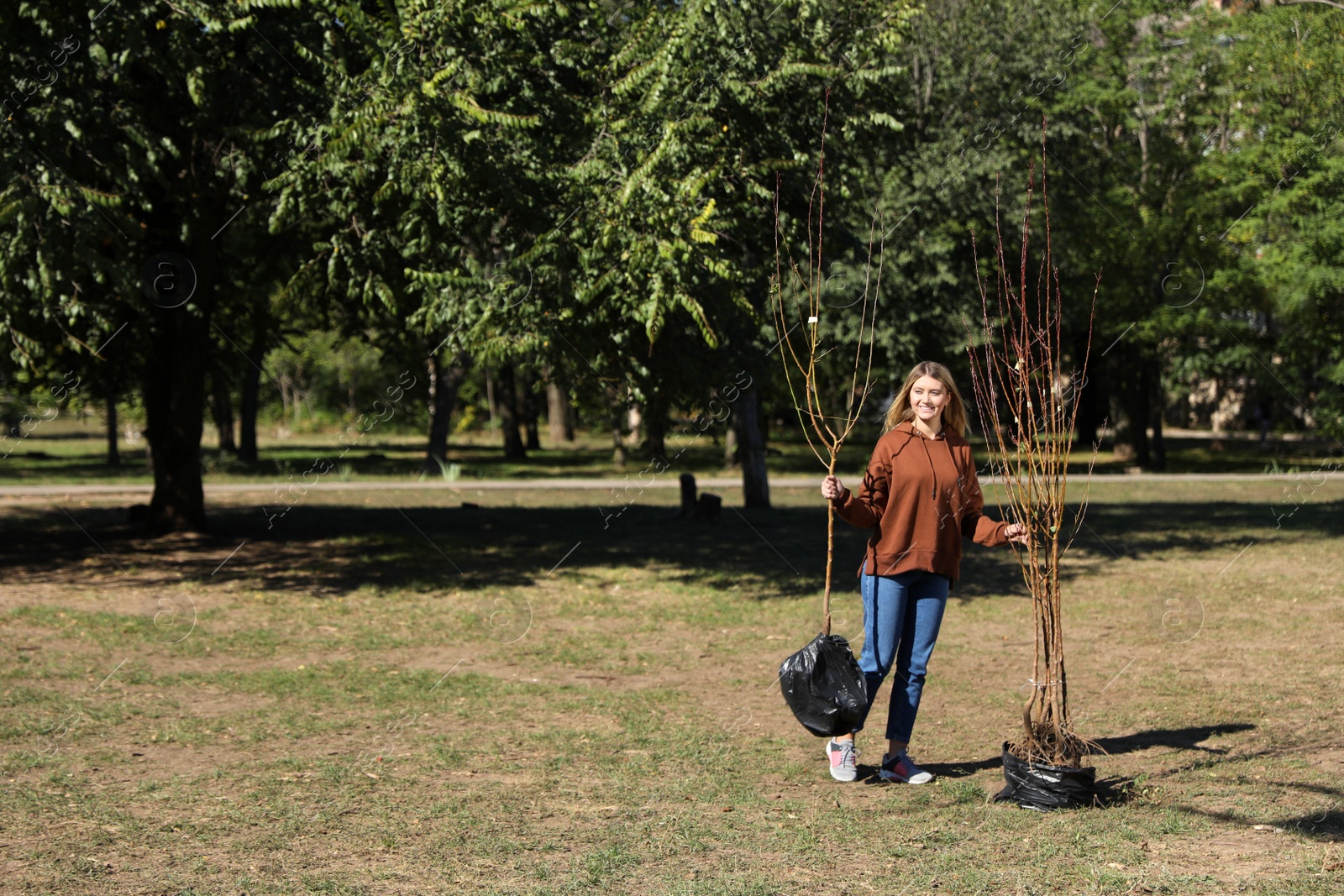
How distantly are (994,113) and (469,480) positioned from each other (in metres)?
12.9

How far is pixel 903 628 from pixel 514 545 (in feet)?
33.9

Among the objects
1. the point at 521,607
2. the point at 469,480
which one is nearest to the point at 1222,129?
the point at 469,480

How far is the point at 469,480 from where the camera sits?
26750mm

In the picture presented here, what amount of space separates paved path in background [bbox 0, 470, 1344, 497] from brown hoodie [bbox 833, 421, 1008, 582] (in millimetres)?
17459

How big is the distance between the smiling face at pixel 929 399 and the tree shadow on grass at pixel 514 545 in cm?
675

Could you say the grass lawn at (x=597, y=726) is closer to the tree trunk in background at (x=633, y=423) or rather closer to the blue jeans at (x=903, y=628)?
the blue jeans at (x=903, y=628)

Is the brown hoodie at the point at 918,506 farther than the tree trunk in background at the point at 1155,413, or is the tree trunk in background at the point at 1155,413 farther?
the tree trunk in background at the point at 1155,413

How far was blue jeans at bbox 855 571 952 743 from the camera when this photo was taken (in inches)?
223

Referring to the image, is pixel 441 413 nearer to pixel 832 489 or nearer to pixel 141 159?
pixel 141 159

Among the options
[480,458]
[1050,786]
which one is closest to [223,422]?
[480,458]

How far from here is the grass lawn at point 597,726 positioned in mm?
4766

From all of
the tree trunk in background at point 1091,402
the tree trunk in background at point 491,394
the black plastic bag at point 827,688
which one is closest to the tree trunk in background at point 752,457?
the black plastic bag at point 827,688

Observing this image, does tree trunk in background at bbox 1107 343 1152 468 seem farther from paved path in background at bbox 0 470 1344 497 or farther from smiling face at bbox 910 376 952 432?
smiling face at bbox 910 376 952 432

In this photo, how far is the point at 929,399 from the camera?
5.66 metres
